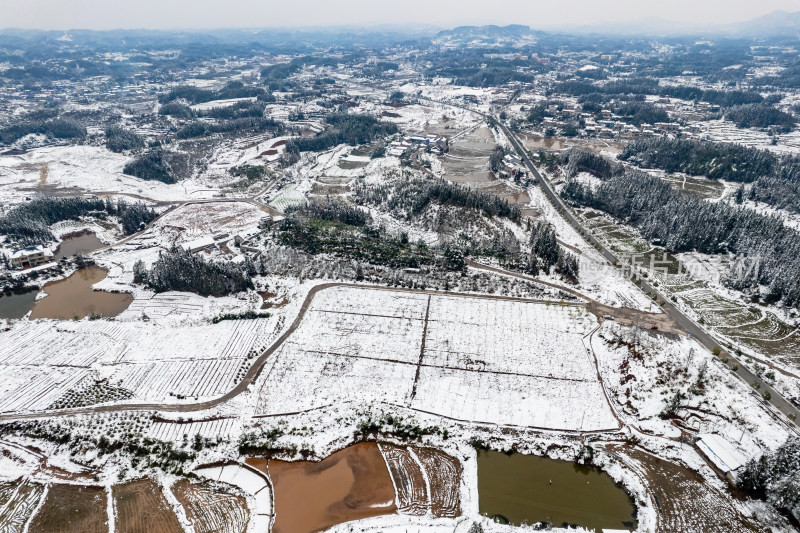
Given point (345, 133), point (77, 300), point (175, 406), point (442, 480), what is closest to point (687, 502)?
point (442, 480)

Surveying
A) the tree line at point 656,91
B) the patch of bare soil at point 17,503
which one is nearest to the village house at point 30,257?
the patch of bare soil at point 17,503

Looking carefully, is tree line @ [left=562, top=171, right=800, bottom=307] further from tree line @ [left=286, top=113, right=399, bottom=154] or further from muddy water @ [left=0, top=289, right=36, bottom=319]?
muddy water @ [left=0, top=289, right=36, bottom=319]

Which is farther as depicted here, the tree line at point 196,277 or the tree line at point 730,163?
the tree line at point 730,163

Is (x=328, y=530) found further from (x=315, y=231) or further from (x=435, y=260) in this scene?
(x=315, y=231)

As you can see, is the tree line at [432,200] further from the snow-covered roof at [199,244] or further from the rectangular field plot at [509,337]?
the snow-covered roof at [199,244]

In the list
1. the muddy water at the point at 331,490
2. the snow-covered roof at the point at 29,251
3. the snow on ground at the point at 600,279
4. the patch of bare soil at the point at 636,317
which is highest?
the snow-covered roof at the point at 29,251
